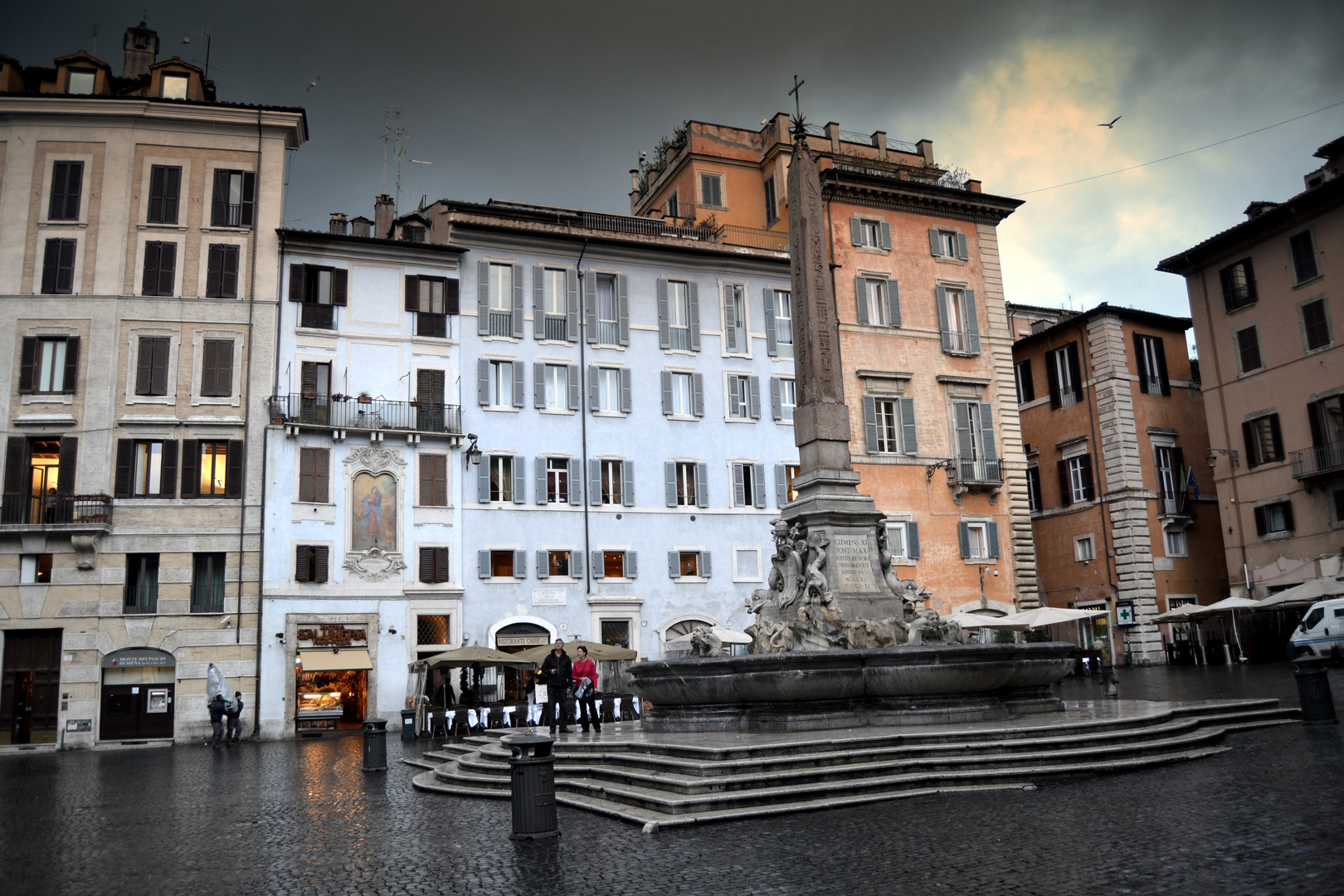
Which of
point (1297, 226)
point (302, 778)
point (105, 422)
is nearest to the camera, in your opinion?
point (302, 778)

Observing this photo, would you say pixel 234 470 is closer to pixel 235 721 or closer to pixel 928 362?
pixel 235 721

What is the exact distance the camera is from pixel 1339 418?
104 ft

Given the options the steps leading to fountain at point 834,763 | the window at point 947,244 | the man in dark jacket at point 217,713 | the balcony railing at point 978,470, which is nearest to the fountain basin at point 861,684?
the steps leading to fountain at point 834,763

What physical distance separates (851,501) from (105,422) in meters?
21.3

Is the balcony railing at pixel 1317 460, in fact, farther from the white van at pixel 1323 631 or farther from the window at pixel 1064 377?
the window at pixel 1064 377

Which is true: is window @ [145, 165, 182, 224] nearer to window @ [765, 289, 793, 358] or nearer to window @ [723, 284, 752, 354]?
window @ [723, 284, 752, 354]

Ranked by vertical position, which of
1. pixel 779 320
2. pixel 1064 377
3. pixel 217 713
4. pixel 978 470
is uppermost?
pixel 779 320

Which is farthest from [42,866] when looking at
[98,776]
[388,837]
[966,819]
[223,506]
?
[223,506]

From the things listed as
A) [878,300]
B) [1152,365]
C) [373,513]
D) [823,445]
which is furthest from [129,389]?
[1152,365]

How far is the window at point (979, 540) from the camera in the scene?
3472 centimetres

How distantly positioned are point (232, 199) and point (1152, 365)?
3009 cm

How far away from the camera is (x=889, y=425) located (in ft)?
114

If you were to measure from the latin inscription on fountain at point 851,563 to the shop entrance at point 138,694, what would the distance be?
63.9 feet

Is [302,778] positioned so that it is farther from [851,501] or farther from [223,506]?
[223,506]
